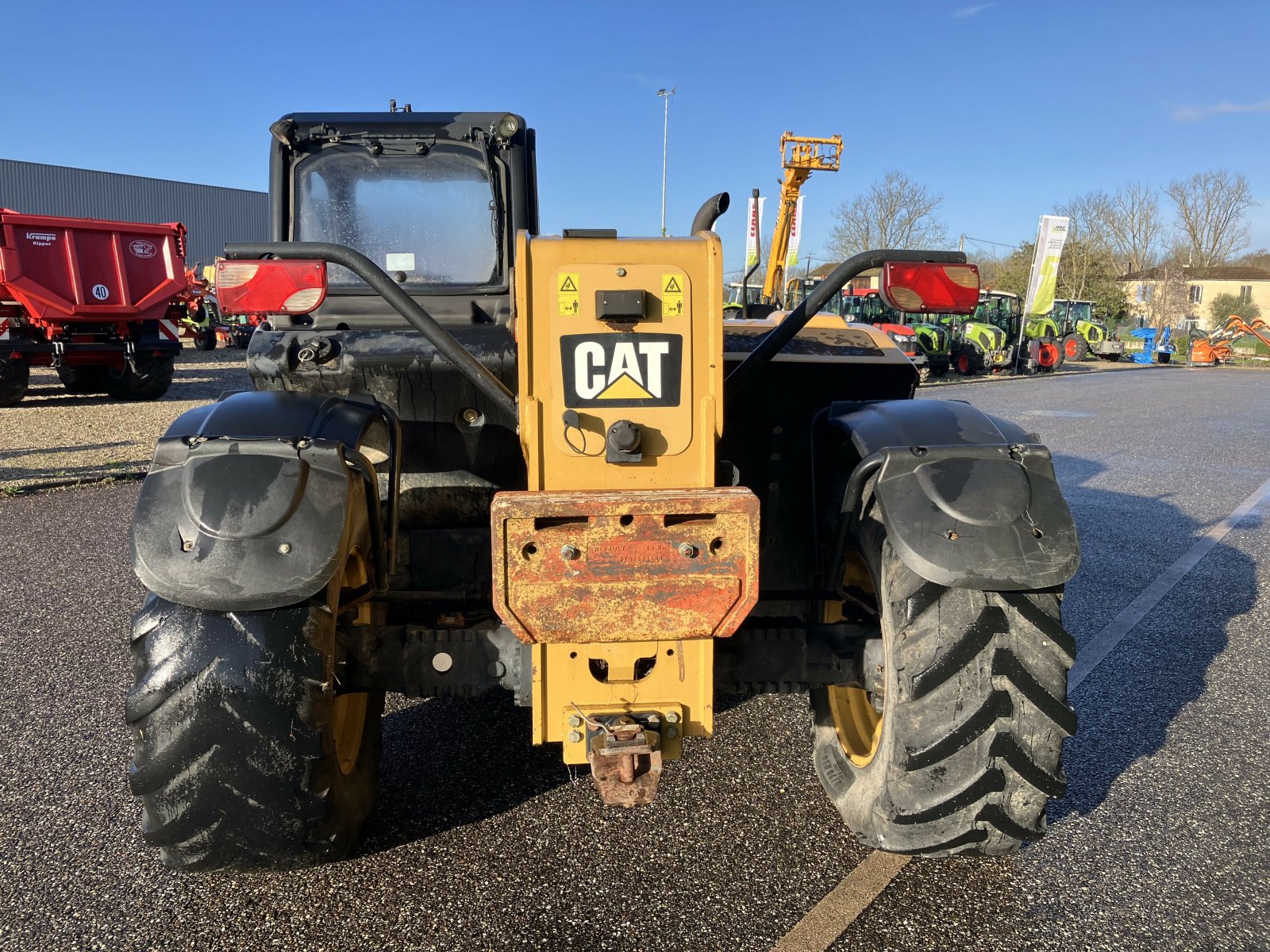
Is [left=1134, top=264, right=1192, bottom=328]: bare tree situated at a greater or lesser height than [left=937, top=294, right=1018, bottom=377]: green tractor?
greater

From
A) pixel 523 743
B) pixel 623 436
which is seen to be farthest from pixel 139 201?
pixel 623 436

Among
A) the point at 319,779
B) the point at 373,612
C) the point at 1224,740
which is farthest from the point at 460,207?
the point at 1224,740

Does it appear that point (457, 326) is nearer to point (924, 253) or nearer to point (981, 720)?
point (924, 253)

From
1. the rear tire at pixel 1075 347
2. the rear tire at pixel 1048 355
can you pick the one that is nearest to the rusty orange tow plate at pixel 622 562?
the rear tire at pixel 1048 355

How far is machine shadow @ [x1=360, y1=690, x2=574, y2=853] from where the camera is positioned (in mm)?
2941

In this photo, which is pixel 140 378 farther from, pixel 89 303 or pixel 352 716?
pixel 352 716

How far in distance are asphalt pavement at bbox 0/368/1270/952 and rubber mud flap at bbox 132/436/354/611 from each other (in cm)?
100

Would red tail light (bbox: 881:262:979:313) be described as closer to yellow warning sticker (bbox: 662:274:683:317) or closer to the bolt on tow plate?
yellow warning sticker (bbox: 662:274:683:317)

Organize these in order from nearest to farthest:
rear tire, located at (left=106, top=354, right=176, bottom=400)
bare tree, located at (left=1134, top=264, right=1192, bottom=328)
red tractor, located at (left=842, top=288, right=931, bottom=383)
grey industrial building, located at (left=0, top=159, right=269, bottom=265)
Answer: rear tire, located at (left=106, top=354, right=176, bottom=400) < red tractor, located at (left=842, top=288, right=931, bottom=383) < grey industrial building, located at (left=0, top=159, right=269, bottom=265) < bare tree, located at (left=1134, top=264, right=1192, bottom=328)

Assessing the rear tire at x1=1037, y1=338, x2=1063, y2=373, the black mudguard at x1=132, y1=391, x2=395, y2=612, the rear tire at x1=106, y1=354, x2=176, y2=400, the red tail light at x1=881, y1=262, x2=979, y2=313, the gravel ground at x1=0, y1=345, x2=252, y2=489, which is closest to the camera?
the black mudguard at x1=132, y1=391, x2=395, y2=612

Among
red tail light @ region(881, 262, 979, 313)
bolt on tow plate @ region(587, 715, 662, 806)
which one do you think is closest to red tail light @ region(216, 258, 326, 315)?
bolt on tow plate @ region(587, 715, 662, 806)

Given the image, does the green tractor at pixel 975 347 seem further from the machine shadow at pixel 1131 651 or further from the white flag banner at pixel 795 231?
the machine shadow at pixel 1131 651

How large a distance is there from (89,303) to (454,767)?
43.8 feet

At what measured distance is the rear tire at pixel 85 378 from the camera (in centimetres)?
1438
